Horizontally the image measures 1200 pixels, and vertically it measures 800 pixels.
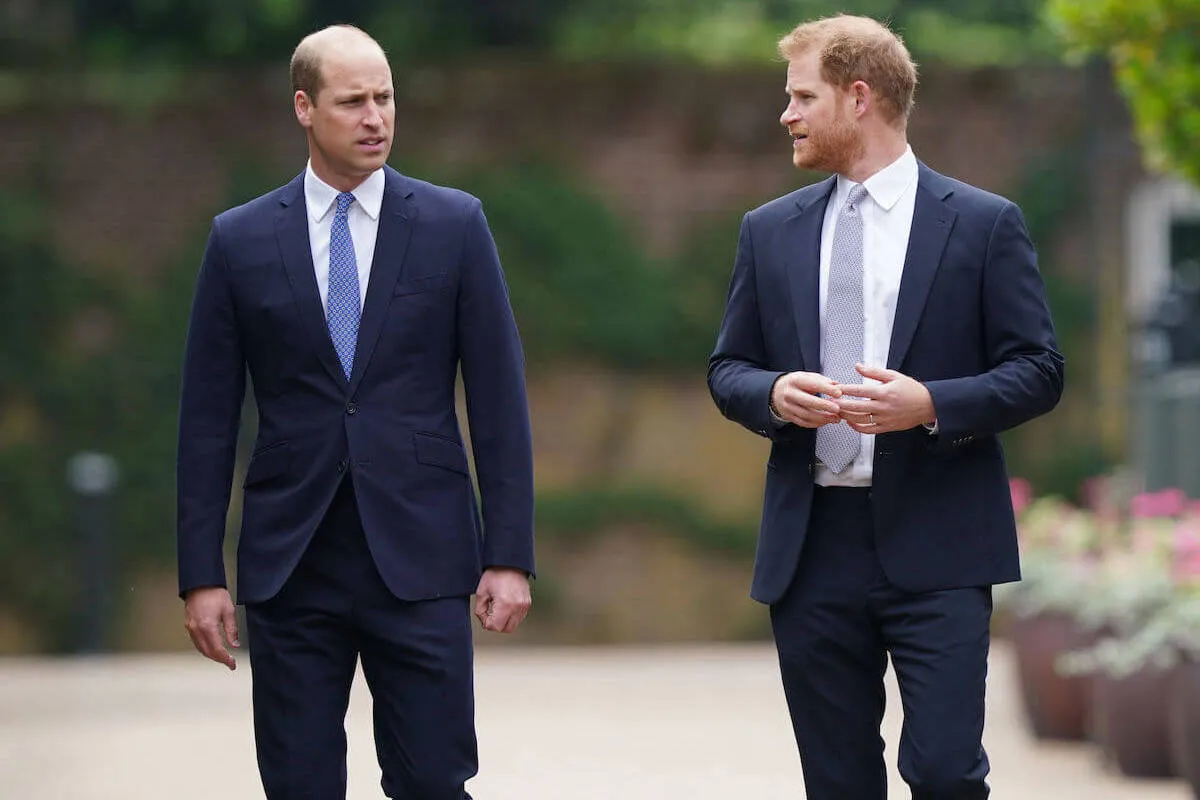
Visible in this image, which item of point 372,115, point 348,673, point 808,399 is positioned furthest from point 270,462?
point 808,399

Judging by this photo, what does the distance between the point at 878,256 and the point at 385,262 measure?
942 millimetres

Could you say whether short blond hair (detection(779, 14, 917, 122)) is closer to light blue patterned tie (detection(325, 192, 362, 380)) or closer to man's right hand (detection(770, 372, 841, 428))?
man's right hand (detection(770, 372, 841, 428))

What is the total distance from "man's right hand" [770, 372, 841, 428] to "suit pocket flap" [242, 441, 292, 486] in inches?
37.3

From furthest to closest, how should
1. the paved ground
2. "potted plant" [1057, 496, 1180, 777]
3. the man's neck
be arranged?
the paved ground
"potted plant" [1057, 496, 1180, 777]
the man's neck

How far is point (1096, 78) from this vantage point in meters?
13.9

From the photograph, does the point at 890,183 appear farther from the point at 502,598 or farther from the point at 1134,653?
the point at 1134,653

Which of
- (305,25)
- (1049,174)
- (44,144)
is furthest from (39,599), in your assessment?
(1049,174)

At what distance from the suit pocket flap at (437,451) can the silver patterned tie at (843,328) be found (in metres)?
0.70

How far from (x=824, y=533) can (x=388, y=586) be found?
0.83 metres

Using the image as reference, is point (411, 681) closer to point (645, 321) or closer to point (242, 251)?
point (242, 251)

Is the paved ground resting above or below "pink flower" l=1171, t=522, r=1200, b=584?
below

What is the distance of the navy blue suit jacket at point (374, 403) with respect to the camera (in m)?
4.42

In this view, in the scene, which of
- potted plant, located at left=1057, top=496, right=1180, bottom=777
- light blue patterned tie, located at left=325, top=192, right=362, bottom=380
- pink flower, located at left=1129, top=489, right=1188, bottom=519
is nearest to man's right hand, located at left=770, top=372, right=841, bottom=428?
light blue patterned tie, located at left=325, top=192, right=362, bottom=380

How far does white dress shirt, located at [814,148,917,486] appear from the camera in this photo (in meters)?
4.40
